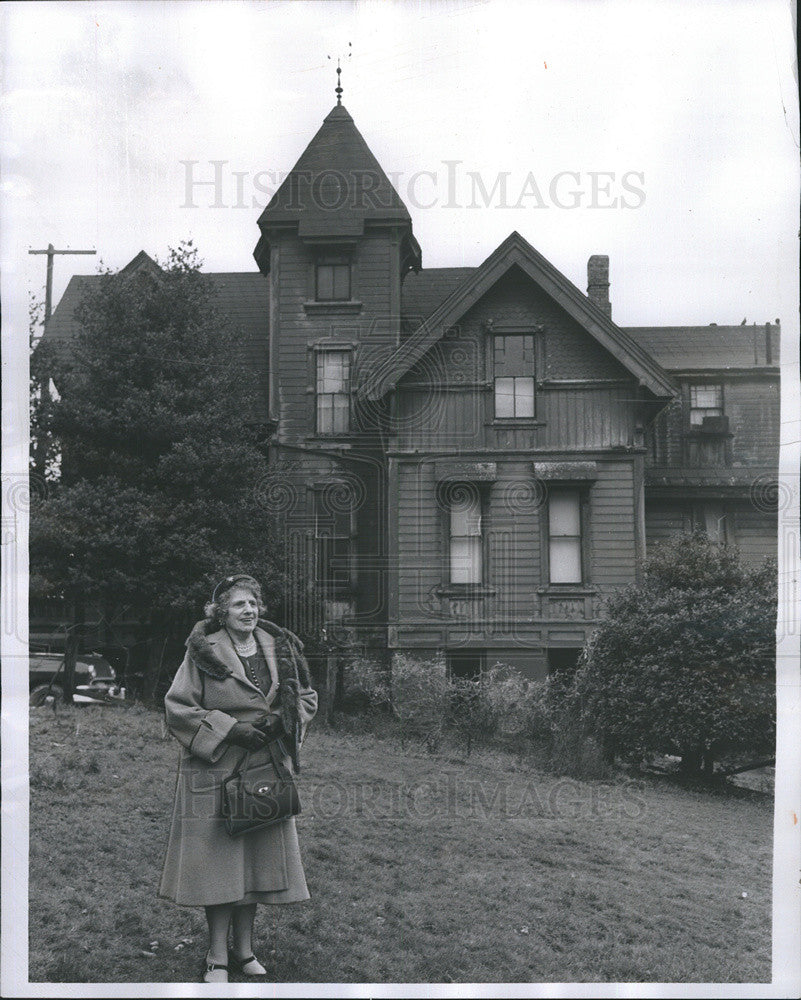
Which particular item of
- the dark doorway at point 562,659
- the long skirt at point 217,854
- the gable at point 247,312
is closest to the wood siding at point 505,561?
the dark doorway at point 562,659

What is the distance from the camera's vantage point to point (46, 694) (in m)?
5.57

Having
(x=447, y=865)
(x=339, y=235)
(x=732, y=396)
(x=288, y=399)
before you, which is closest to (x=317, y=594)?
(x=288, y=399)

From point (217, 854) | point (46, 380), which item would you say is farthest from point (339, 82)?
point (217, 854)

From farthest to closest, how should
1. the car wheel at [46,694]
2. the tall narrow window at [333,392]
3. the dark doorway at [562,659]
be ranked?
the tall narrow window at [333,392] → the dark doorway at [562,659] → the car wheel at [46,694]

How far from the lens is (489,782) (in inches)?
223

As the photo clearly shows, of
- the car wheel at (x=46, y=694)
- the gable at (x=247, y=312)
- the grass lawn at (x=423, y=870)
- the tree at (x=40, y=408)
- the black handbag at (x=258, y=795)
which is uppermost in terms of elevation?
the gable at (x=247, y=312)

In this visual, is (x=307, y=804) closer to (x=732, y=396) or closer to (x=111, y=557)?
(x=111, y=557)

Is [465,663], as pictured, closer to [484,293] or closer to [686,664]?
[686,664]

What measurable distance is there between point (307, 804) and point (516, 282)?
335 cm

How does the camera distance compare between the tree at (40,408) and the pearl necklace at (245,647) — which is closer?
the pearl necklace at (245,647)

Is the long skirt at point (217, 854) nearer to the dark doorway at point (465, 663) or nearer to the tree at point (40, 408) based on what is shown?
the dark doorway at point (465, 663)

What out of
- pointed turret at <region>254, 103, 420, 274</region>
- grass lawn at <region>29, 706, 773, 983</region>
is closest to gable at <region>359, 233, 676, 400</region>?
pointed turret at <region>254, 103, 420, 274</region>

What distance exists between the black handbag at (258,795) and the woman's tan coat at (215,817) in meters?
0.06

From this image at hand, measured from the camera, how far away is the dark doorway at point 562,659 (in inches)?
227
